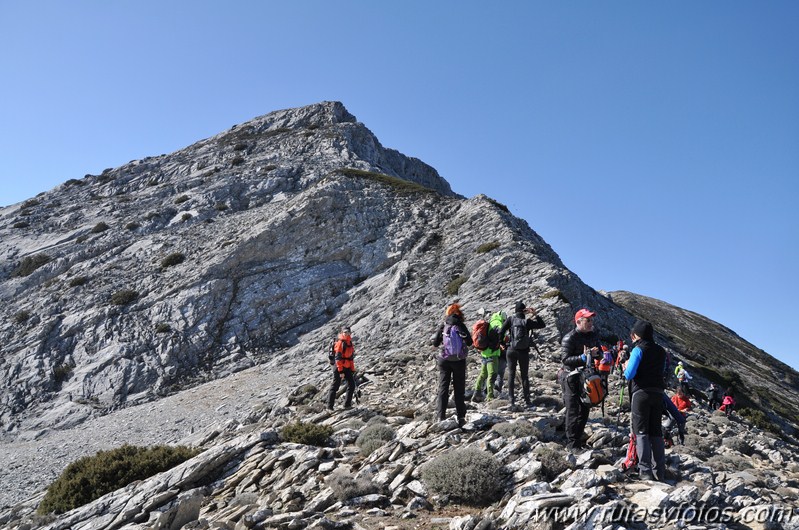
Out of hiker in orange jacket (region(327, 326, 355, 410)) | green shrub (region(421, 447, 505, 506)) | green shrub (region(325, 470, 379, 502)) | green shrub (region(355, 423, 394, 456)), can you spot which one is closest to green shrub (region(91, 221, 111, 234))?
hiker in orange jacket (region(327, 326, 355, 410))

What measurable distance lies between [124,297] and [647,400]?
35.8 m

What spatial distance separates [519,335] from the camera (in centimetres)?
1307

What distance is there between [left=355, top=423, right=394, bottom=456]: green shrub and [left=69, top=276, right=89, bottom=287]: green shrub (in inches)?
1391

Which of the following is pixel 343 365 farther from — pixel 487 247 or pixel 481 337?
pixel 487 247

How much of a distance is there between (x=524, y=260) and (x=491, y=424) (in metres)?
19.8

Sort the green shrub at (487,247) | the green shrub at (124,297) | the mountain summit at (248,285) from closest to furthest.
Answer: the mountain summit at (248,285), the green shrub at (487,247), the green shrub at (124,297)

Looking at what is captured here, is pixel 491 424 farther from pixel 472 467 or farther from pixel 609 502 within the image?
pixel 609 502

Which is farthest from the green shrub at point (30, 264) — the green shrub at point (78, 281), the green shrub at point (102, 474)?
the green shrub at point (102, 474)

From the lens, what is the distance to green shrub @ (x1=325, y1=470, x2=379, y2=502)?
8328mm

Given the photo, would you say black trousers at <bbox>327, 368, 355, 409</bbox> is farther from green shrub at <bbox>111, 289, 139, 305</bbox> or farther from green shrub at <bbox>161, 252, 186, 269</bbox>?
green shrub at <bbox>161, 252, 186, 269</bbox>

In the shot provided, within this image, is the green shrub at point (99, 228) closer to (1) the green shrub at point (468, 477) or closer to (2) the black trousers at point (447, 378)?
(2) the black trousers at point (447, 378)

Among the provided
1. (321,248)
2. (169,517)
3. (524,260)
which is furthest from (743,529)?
(321,248)

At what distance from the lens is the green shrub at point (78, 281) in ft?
124

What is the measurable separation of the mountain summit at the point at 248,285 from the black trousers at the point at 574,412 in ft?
22.1
